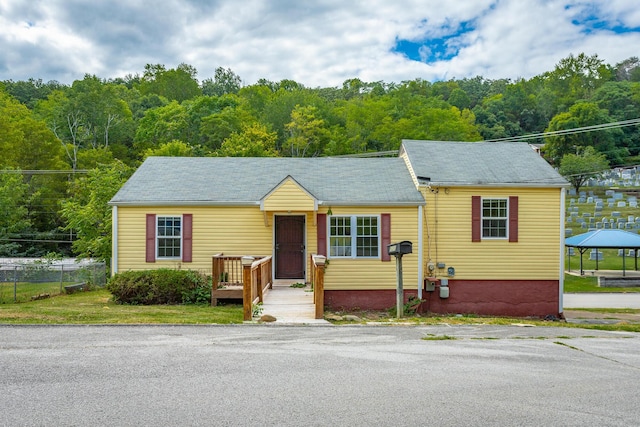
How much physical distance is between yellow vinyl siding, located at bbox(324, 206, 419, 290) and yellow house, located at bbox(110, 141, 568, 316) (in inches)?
1.2

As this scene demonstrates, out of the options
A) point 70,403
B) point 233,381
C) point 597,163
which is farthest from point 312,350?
point 597,163

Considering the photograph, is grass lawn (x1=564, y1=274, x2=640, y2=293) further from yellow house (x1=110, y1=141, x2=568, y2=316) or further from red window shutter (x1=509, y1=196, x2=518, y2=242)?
red window shutter (x1=509, y1=196, x2=518, y2=242)

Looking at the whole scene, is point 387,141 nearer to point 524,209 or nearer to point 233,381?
point 524,209

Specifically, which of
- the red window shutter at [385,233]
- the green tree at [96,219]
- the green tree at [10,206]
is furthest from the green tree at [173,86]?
the red window shutter at [385,233]

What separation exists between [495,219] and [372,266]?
4.03 metres

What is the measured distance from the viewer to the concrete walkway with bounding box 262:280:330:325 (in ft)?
40.4

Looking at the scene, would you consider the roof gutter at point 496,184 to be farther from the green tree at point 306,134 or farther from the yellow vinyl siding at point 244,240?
the green tree at point 306,134

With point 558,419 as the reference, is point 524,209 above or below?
above

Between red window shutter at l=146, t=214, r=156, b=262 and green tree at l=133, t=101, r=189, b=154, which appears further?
green tree at l=133, t=101, r=189, b=154

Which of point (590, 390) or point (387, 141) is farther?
point (387, 141)

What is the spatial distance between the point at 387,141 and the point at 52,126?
3081cm

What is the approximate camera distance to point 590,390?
6.52 meters

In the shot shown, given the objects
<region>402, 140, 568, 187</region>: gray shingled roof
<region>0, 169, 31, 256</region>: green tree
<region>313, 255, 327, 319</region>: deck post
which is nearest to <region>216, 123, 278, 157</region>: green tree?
<region>0, 169, 31, 256</region>: green tree

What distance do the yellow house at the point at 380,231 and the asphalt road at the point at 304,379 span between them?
21.4 ft
